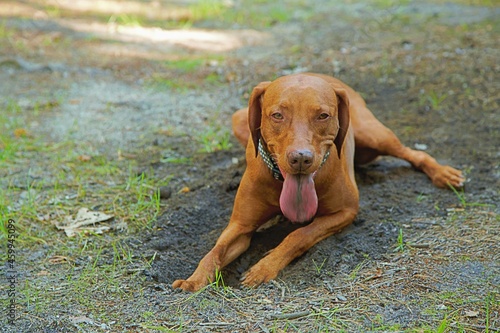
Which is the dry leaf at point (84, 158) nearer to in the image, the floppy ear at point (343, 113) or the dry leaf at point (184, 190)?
the dry leaf at point (184, 190)

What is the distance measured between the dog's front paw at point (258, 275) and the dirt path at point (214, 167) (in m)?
0.06

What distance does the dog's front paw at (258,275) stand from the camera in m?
3.64

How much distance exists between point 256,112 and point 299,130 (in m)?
0.44

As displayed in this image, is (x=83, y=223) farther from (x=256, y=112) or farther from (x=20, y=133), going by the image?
(x=20, y=133)

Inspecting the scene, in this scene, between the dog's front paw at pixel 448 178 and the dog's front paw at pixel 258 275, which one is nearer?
the dog's front paw at pixel 258 275

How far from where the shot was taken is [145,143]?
5.64 meters

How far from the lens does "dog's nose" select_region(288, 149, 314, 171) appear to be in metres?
3.43

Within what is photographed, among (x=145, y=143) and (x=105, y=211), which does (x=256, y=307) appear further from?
(x=145, y=143)

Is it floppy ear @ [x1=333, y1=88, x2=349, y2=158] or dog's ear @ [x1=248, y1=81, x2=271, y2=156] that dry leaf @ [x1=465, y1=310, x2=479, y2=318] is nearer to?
floppy ear @ [x1=333, y1=88, x2=349, y2=158]

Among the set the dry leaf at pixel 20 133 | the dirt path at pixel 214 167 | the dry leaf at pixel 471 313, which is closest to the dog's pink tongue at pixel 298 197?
the dirt path at pixel 214 167

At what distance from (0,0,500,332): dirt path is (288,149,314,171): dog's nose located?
1.90 feet

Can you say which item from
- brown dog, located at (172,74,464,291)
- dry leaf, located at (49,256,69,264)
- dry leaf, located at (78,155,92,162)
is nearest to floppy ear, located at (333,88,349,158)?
brown dog, located at (172,74,464,291)

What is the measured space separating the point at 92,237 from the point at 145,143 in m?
1.62

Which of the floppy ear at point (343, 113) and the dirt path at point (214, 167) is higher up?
the floppy ear at point (343, 113)
